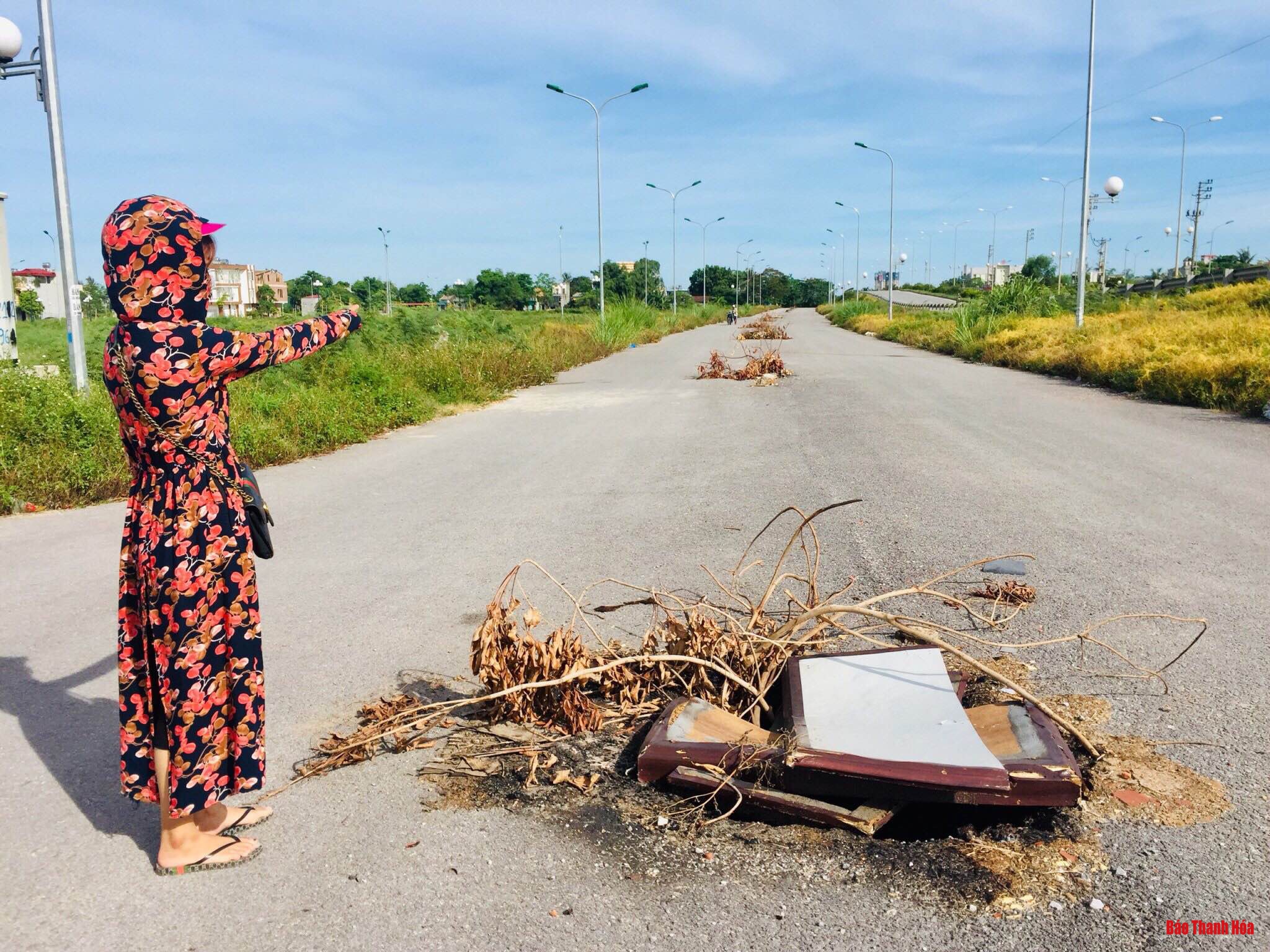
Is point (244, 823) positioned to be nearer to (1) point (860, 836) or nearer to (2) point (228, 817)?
(2) point (228, 817)

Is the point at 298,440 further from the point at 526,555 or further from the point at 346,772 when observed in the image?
the point at 346,772

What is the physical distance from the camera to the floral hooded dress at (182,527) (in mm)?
2596

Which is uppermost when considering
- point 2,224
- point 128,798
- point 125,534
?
point 2,224

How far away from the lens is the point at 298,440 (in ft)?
33.9

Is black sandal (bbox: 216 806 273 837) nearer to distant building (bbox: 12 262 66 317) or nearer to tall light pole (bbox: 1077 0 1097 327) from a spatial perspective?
tall light pole (bbox: 1077 0 1097 327)

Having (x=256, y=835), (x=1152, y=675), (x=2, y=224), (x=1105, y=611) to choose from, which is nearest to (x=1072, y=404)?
(x=1105, y=611)

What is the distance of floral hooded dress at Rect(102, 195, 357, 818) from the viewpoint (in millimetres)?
2596

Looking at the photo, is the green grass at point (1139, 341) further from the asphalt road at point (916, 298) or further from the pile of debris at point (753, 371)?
the asphalt road at point (916, 298)

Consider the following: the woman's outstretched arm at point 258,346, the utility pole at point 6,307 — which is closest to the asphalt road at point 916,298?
the utility pole at point 6,307

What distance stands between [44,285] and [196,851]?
7165cm

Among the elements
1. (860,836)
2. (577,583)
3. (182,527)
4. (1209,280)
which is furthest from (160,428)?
(1209,280)

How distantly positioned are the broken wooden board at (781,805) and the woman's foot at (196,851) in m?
1.27

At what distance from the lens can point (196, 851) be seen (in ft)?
9.21

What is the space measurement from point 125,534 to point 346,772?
109cm
